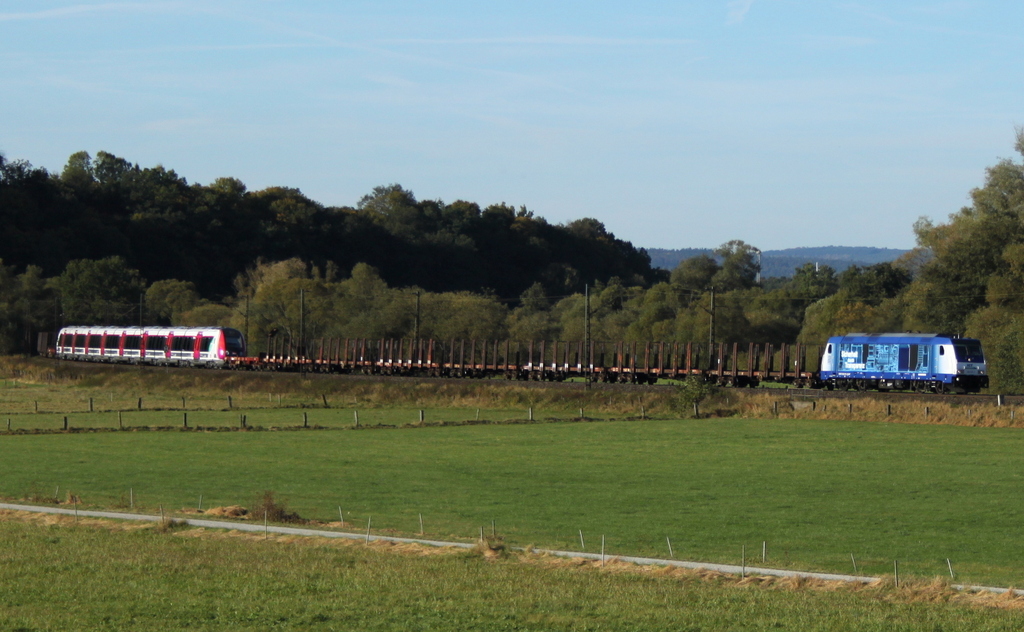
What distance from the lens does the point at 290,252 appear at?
177 meters

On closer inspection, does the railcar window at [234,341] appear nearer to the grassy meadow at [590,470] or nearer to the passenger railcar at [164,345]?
the passenger railcar at [164,345]

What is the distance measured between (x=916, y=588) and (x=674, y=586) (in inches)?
140

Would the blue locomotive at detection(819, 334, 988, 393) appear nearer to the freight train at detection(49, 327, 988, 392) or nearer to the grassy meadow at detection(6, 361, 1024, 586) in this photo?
the freight train at detection(49, 327, 988, 392)

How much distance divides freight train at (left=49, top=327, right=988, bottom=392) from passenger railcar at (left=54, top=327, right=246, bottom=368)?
79 millimetres

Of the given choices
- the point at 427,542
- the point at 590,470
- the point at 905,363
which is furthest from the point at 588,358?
the point at 427,542

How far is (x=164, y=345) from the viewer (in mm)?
100562

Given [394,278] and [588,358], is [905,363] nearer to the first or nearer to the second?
[588,358]

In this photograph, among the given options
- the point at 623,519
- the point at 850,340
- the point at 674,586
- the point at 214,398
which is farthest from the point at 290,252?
A: the point at 674,586

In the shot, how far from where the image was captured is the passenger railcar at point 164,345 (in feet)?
322

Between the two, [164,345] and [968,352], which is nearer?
[968,352]

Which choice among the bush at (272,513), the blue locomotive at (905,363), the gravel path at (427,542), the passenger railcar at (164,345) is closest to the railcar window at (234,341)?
the passenger railcar at (164,345)

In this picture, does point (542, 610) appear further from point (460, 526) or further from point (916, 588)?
point (460, 526)

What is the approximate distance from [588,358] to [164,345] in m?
40.1

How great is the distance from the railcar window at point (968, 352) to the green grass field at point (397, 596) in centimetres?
4634
